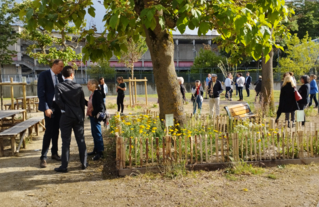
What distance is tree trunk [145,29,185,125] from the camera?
18.9 feet

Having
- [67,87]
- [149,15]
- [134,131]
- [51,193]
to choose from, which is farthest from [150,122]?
[149,15]

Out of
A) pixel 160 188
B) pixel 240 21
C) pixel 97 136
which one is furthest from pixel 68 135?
pixel 240 21

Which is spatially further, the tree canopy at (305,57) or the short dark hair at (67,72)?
the tree canopy at (305,57)

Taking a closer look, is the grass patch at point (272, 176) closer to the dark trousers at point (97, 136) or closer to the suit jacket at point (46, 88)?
the dark trousers at point (97, 136)

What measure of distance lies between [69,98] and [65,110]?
0.22 m

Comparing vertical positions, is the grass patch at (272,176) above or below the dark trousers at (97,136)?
below

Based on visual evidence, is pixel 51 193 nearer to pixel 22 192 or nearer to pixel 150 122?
pixel 22 192

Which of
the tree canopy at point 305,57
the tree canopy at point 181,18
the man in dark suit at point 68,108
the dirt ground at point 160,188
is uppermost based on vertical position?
the tree canopy at point 305,57

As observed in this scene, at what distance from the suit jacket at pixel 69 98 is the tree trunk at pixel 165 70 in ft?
5.73

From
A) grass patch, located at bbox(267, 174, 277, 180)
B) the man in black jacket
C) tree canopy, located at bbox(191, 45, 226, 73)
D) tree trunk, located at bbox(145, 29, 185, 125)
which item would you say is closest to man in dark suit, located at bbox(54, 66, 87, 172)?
tree trunk, located at bbox(145, 29, 185, 125)

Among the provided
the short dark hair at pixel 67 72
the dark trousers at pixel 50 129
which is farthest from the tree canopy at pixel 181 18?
the dark trousers at pixel 50 129

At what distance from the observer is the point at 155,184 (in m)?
4.21

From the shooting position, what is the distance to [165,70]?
580 cm

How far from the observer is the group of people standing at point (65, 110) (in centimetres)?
482
